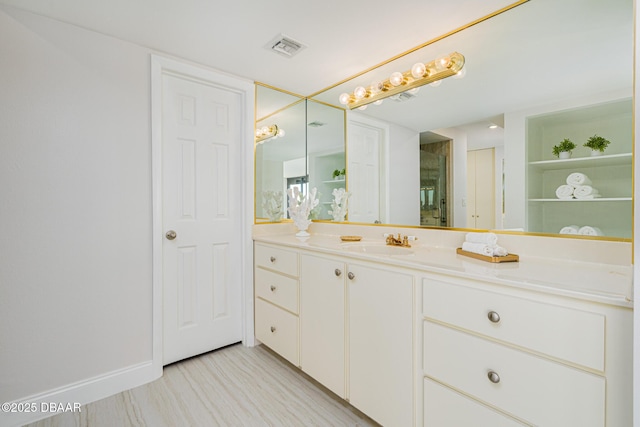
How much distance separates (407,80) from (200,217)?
1.80 m

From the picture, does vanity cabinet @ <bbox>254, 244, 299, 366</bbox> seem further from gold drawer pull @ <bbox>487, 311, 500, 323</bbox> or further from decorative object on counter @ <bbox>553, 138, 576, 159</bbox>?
decorative object on counter @ <bbox>553, 138, 576, 159</bbox>

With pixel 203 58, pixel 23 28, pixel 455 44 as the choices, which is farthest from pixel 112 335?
pixel 455 44

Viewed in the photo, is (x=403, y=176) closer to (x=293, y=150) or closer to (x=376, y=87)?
(x=376, y=87)

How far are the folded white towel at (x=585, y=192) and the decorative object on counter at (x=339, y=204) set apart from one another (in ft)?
4.83

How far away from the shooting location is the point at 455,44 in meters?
1.74

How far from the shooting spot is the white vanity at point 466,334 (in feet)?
2.77

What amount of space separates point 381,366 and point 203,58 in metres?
2.29

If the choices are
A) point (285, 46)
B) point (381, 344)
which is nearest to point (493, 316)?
point (381, 344)

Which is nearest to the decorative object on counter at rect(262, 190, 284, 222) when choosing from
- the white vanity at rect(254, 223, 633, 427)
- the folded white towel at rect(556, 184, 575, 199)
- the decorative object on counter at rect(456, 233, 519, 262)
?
the white vanity at rect(254, 223, 633, 427)

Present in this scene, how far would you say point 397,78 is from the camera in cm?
204

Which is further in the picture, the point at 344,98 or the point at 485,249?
the point at 344,98

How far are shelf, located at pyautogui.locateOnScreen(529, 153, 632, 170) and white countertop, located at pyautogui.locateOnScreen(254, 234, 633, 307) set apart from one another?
0.43 m

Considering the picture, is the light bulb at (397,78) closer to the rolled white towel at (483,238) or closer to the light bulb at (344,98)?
the light bulb at (344,98)

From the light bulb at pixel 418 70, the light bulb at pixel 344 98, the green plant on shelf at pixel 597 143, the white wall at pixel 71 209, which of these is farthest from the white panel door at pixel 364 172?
the white wall at pixel 71 209
